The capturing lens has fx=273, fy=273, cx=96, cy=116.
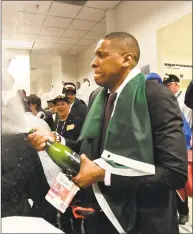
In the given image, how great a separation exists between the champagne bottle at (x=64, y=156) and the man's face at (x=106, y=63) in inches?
7.6

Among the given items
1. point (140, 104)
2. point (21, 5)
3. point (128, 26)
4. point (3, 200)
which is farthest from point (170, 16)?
point (3, 200)

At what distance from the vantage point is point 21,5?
33.1 inches

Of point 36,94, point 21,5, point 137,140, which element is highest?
point 21,5

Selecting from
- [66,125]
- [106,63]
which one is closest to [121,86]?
[106,63]

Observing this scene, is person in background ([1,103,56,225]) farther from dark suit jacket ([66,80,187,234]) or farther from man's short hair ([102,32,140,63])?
man's short hair ([102,32,140,63])

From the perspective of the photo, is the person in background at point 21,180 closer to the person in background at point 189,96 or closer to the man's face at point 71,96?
the man's face at point 71,96

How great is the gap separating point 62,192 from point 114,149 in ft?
0.50

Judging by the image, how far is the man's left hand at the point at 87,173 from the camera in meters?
0.62

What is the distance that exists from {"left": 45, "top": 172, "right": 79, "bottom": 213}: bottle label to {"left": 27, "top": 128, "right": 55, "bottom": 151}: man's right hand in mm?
85

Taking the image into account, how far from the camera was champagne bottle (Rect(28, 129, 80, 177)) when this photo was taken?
628 mm

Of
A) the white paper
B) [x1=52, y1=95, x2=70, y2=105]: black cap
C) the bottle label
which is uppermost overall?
[x1=52, y1=95, x2=70, y2=105]: black cap

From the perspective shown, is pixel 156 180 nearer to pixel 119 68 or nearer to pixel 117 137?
pixel 117 137

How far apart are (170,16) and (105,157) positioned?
200cm

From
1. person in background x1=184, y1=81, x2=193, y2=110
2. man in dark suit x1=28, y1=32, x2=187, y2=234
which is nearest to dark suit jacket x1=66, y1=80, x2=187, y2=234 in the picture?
man in dark suit x1=28, y1=32, x2=187, y2=234
